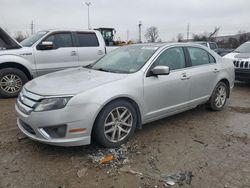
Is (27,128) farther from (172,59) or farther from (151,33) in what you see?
(151,33)

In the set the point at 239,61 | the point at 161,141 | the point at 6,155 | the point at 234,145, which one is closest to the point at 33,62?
the point at 6,155

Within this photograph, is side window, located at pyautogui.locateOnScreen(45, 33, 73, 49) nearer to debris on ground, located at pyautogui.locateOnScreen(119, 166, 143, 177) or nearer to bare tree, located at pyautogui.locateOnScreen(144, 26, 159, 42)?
debris on ground, located at pyautogui.locateOnScreen(119, 166, 143, 177)

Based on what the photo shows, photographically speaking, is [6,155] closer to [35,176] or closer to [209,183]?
[35,176]

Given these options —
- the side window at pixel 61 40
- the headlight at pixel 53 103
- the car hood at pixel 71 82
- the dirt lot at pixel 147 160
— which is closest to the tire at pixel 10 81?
the side window at pixel 61 40

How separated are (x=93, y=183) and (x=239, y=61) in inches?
271

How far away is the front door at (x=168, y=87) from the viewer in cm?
406

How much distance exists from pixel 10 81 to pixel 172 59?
432 centimetres

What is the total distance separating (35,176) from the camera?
9.88 ft

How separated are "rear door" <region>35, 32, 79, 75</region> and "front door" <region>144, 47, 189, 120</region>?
12.3 feet

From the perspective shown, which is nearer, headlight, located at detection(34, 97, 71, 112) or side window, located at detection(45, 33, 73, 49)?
headlight, located at detection(34, 97, 71, 112)

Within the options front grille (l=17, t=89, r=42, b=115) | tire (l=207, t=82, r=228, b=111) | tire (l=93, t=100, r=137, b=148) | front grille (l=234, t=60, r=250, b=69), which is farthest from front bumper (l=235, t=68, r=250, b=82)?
front grille (l=17, t=89, r=42, b=115)

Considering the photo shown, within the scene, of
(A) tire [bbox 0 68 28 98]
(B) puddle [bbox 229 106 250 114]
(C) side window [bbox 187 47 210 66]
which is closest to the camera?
(C) side window [bbox 187 47 210 66]

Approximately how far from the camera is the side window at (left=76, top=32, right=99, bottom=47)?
308 inches

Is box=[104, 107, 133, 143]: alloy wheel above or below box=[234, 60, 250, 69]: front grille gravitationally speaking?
below
